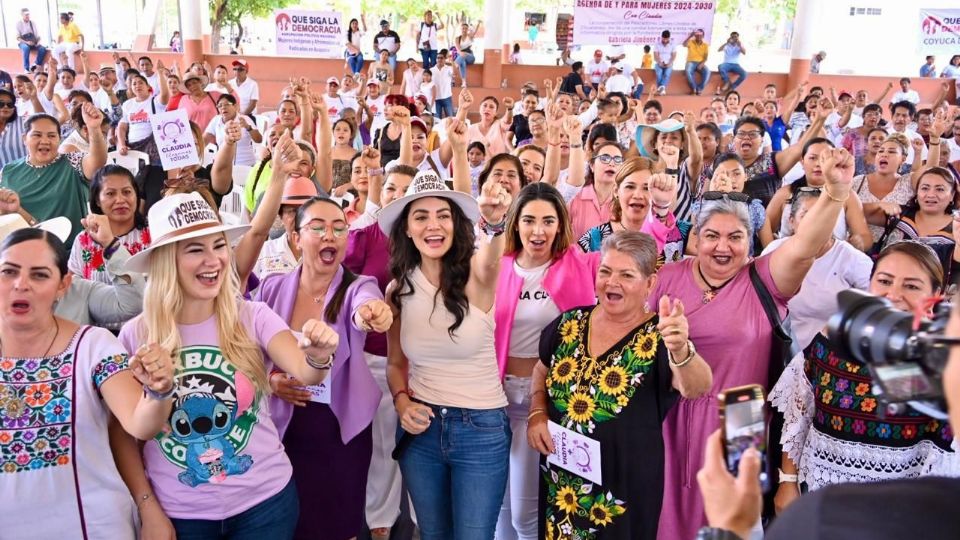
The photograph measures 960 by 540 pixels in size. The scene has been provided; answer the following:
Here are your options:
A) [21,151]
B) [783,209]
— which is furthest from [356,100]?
[783,209]

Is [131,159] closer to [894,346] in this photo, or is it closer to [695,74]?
[894,346]

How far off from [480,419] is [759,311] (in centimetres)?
113

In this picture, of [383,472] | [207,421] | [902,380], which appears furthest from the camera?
[383,472]

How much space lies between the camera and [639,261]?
8.67 feet

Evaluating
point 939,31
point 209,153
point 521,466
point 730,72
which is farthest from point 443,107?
point 521,466

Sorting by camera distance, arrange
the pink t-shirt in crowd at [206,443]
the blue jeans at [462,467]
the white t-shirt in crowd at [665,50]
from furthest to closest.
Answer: the white t-shirt in crowd at [665,50] → the blue jeans at [462,467] → the pink t-shirt in crowd at [206,443]

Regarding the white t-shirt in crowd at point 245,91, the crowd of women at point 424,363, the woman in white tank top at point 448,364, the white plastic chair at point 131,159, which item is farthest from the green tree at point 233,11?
the woman in white tank top at point 448,364

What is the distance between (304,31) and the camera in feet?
46.0

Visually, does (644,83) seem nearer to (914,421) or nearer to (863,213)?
(863,213)

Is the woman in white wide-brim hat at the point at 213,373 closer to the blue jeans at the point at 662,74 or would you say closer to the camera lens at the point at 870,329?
the camera lens at the point at 870,329

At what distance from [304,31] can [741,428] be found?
14.2m

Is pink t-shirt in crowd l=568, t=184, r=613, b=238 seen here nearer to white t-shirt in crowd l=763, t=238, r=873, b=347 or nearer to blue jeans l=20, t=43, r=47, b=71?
white t-shirt in crowd l=763, t=238, r=873, b=347

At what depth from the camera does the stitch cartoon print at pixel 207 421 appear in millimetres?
2217

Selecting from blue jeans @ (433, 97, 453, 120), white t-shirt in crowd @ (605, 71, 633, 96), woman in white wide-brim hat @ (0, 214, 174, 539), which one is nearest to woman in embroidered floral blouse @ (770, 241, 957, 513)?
woman in white wide-brim hat @ (0, 214, 174, 539)
